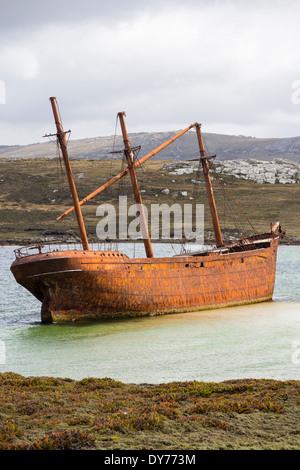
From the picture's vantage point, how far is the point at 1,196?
134m

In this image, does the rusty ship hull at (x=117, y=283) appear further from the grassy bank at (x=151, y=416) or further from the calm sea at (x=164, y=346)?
the grassy bank at (x=151, y=416)

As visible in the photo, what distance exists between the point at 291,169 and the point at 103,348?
483 feet

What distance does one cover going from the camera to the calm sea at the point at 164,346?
706 inches

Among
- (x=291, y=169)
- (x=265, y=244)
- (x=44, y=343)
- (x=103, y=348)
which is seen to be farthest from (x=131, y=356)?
(x=291, y=169)

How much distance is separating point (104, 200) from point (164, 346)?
109 meters

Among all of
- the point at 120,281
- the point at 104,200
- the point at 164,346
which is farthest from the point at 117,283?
the point at 104,200

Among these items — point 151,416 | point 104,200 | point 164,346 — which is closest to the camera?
point 151,416

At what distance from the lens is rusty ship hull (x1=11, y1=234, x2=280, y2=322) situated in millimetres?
27906

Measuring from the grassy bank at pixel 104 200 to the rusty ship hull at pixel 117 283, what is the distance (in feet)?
213

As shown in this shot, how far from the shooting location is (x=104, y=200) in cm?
12988

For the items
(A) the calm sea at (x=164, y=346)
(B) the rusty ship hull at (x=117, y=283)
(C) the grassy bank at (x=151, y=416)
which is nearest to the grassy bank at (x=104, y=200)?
(B) the rusty ship hull at (x=117, y=283)

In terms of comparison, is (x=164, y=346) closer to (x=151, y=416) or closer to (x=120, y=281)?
(x=120, y=281)

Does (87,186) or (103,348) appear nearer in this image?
(103,348)

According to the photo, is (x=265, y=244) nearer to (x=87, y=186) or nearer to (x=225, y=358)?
(x=225, y=358)
